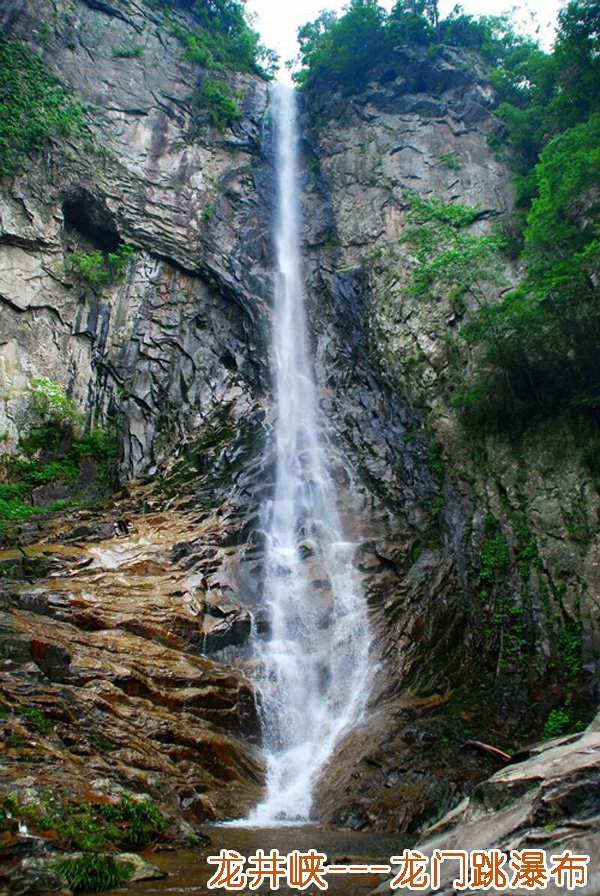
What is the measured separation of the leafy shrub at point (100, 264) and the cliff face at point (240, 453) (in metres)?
0.40

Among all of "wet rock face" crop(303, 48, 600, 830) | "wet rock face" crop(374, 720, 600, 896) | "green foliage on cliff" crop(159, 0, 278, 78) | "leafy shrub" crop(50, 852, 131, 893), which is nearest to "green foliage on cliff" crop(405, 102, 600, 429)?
"wet rock face" crop(303, 48, 600, 830)

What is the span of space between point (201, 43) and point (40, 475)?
23.9m

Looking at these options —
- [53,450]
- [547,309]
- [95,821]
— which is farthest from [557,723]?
[53,450]

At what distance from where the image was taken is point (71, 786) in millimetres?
5879

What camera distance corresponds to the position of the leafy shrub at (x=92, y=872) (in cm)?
410

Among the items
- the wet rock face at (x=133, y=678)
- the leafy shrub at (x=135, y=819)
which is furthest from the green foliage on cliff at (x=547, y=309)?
the leafy shrub at (x=135, y=819)

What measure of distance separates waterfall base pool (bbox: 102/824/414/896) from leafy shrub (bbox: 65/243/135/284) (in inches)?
728

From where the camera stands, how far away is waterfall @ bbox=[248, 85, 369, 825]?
9.77 m

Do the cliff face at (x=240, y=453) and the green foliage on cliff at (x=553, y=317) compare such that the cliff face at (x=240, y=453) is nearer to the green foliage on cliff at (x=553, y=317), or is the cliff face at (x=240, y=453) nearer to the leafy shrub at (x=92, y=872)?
the green foliage on cliff at (x=553, y=317)

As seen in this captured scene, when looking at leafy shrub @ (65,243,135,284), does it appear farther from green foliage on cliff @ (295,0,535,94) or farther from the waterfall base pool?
the waterfall base pool

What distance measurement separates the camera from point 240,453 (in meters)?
17.0

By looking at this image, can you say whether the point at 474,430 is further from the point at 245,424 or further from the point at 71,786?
the point at 71,786

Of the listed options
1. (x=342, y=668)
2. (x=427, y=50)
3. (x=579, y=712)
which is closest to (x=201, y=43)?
(x=427, y=50)

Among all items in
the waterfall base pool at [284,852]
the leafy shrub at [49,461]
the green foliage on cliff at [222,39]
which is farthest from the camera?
the green foliage on cliff at [222,39]
